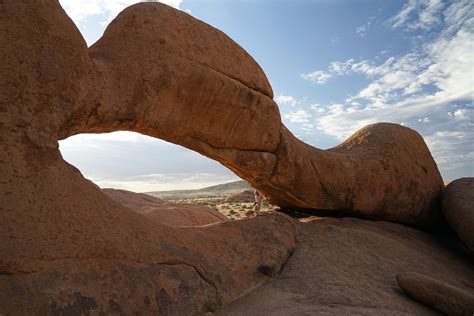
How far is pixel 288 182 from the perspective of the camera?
904 cm

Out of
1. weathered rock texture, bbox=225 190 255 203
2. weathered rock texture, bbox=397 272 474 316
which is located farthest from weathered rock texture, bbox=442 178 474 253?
weathered rock texture, bbox=225 190 255 203

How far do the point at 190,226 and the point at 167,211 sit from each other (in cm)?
592

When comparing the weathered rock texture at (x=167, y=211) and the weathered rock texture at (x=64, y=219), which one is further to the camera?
the weathered rock texture at (x=167, y=211)

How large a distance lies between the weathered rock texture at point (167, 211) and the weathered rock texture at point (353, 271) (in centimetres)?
510

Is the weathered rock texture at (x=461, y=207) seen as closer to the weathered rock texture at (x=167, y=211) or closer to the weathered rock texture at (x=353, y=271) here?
the weathered rock texture at (x=353, y=271)

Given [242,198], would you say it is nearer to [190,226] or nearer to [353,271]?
[190,226]

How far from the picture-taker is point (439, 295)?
631 cm

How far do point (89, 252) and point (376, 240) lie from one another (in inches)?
250

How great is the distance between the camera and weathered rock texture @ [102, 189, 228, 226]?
41.4 ft

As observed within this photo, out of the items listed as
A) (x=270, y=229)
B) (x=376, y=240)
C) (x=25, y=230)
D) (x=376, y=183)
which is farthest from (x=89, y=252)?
(x=376, y=183)

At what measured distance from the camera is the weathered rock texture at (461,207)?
9711 mm

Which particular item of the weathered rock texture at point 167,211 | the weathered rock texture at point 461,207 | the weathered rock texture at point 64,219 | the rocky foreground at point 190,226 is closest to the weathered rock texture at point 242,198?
the weathered rock texture at point 167,211

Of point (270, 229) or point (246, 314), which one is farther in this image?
point (270, 229)

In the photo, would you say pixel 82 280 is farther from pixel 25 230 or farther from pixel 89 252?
pixel 25 230
